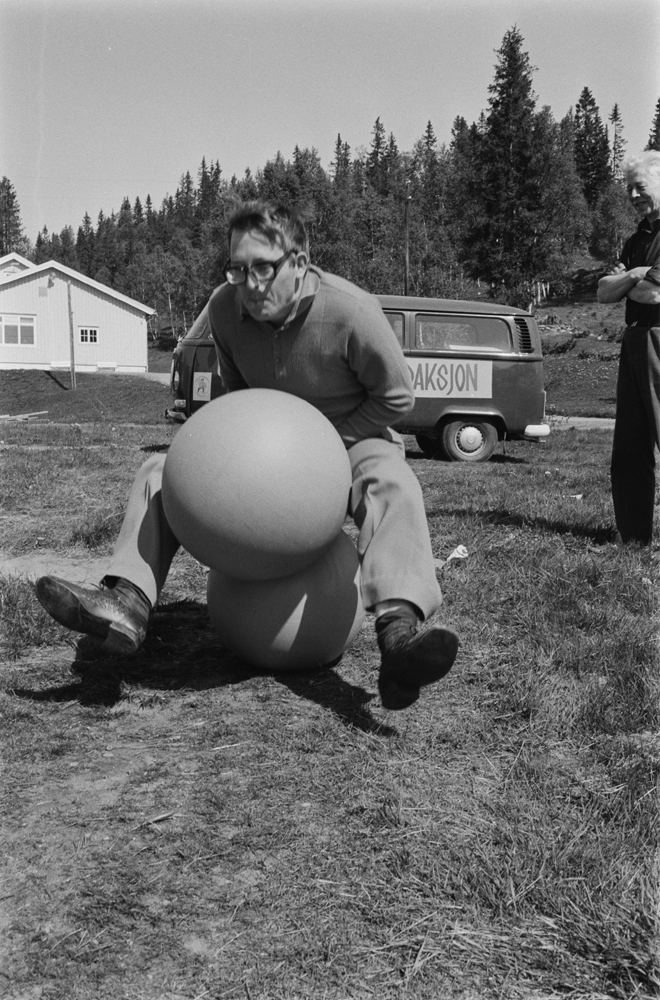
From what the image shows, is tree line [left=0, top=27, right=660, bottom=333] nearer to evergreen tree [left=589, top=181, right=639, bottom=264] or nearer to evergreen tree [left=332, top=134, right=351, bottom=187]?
evergreen tree [left=589, top=181, right=639, bottom=264]

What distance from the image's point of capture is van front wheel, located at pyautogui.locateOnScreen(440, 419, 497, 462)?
13.0 meters

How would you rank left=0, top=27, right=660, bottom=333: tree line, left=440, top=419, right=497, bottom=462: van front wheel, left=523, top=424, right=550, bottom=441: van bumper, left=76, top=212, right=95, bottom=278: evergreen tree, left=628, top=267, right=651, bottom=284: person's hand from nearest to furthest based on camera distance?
left=628, top=267, right=651, bottom=284: person's hand
left=440, top=419, right=497, bottom=462: van front wheel
left=523, top=424, right=550, bottom=441: van bumper
left=0, top=27, right=660, bottom=333: tree line
left=76, top=212, right=95, bottom=278: evergreen tree

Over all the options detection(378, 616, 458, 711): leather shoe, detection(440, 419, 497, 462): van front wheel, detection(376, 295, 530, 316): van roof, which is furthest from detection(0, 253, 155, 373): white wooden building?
detection(378, 616, 458, 711): leather shoe

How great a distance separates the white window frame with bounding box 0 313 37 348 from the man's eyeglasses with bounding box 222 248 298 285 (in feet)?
164

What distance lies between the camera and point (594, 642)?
3.98m

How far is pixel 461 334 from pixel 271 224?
986 centimetres

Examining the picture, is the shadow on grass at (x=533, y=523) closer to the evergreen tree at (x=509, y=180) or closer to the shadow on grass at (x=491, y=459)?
the shadow on grass at (x=491, y=459)

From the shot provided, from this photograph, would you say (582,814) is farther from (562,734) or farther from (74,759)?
(74,759)

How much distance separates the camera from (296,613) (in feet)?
11.8

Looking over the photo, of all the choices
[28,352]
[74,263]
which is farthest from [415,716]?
[74,263]

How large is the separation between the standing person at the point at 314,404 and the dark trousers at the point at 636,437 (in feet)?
8.30

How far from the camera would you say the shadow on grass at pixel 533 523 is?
6.30 m

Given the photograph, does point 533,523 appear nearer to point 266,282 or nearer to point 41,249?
point 266,282

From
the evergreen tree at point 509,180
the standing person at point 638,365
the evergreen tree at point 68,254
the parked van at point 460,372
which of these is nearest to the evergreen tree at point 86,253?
the evergreen tree at point 68,254
